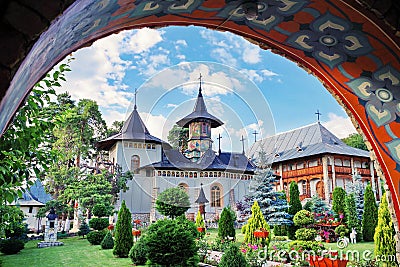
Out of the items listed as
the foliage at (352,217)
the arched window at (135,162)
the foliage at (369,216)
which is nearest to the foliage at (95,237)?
the arched window at (135,162)

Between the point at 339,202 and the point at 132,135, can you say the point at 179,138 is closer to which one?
the point at 132,135

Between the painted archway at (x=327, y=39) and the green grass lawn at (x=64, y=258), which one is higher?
the painted archway at (x=327, y=39)

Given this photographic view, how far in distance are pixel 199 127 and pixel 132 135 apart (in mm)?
6728

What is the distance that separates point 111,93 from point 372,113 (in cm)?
2349

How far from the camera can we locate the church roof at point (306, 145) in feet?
68.2

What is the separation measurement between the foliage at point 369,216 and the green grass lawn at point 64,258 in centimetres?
842

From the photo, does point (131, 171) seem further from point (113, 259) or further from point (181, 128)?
point (113, 259)

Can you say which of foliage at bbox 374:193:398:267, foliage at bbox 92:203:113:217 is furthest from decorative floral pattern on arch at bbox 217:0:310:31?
foliage at bbox 92:203:113:217

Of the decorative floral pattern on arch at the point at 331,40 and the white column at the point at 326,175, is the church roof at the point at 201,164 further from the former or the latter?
the decorative floral pattern on arch at the point at 331,40

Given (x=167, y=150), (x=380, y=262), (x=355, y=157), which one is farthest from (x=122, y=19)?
(x=355, y=157)

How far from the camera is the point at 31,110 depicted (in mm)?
2375

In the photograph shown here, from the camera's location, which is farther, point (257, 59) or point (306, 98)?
point (306, 98)

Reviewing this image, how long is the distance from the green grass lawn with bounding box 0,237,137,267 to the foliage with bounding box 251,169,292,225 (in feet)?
21.2

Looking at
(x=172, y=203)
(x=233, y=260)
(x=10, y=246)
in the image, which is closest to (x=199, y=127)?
(x=172, y=203)
